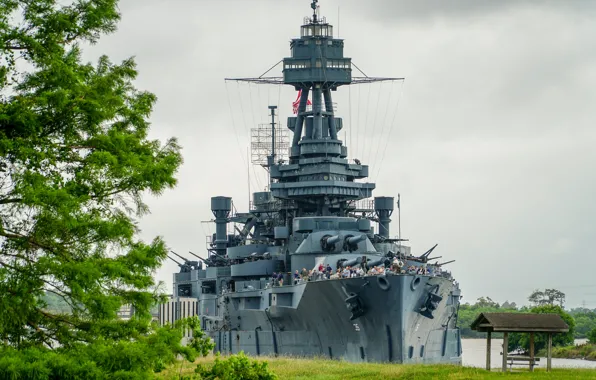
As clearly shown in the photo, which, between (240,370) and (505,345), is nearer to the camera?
(240,370)

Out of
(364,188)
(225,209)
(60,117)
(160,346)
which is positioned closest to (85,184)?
(60,117)

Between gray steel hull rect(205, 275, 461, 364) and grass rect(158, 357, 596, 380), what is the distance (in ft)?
22.9

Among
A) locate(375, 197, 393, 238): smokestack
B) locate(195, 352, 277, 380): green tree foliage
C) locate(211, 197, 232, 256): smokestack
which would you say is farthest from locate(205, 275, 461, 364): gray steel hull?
locate(195, 352, 277, 380): green tree foliage

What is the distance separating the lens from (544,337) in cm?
8794

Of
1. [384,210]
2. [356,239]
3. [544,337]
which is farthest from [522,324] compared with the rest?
[544,337]

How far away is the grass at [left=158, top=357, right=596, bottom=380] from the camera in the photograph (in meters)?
31.0

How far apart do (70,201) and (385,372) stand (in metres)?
15.2

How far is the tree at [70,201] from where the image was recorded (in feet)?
69.7

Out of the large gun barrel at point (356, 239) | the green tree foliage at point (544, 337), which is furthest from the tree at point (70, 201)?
the green tree foliage at point (544, 337)

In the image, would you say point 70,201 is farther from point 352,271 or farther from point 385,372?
point 352,271

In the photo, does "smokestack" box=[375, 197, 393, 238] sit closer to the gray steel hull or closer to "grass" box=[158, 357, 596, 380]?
the gray steel hull

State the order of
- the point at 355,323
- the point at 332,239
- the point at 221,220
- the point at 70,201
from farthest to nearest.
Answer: the point at 221,220 → the point at 332,239 → the point at 355,323 → the point at 70,201

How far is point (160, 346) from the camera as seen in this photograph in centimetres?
2228

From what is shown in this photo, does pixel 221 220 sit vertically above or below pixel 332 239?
above
